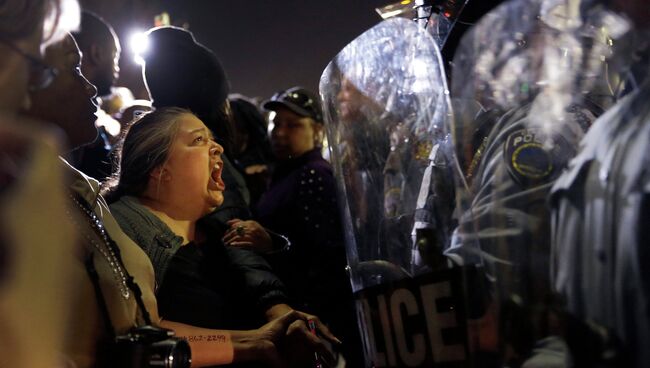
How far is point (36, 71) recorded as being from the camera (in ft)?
4.66

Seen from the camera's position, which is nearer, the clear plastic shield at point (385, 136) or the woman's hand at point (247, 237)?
the clear plastic shield at point (385, 136)

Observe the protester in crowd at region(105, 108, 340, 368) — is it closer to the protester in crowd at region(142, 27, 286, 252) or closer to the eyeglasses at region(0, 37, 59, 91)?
the protester in crowd at region(142, 27, 286, 252)

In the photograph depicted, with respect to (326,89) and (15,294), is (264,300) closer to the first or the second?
(326,89)

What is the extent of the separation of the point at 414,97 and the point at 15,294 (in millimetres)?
969

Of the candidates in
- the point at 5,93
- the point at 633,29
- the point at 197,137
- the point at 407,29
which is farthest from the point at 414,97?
the point at 197,137

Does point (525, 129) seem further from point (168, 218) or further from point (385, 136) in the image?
point (168, 218)

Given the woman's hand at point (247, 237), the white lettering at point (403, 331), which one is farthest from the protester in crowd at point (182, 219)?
the white lettering at point (403, 331)

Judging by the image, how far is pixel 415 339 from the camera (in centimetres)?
164

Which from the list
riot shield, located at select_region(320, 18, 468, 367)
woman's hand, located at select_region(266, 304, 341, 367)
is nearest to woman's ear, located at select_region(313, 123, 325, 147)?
woman's hand, located at select_region(266, 304, 341, 367)

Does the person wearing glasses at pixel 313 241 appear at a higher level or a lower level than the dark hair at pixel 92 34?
lower

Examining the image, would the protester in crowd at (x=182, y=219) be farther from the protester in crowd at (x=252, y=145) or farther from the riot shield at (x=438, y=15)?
the protester in crowd at (x=252, y=145)

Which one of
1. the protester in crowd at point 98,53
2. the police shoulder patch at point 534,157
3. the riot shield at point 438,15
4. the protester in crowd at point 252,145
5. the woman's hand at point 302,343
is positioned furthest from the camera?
the protester in crowd at point 252,145

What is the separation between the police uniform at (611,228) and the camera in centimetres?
130

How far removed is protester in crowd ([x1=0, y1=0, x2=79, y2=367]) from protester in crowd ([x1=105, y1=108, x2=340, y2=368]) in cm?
100
